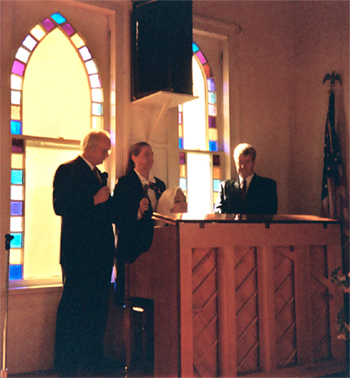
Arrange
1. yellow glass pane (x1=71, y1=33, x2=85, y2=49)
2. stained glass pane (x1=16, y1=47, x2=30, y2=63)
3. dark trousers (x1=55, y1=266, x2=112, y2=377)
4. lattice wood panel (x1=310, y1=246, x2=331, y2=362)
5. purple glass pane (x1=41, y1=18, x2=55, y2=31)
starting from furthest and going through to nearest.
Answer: yellow glass pane (x1=71, y1=33, x2=85, y2=49) < purple glass pane (x1=41, y1=18, x2=55, y2=31) < stained glass pane (x1=16, y1=47, x2=30, y2=63) < dark trousers (x1=55, y1=266, x2=112, y2=377) < lattice wood panel (x1=310, y1=246, x2=331, y2=362)

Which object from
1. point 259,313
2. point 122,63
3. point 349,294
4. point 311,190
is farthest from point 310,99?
point 259,313

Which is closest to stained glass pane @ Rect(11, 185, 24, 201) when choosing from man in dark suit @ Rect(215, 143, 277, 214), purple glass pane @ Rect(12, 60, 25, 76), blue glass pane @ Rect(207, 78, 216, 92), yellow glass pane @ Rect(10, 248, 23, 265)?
yellow glass pane @ Rect(10, 248, 23, 265)

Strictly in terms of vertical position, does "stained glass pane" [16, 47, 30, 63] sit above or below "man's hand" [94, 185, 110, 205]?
above

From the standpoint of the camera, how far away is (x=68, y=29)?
421 cm

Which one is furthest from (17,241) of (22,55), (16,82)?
(22,55)

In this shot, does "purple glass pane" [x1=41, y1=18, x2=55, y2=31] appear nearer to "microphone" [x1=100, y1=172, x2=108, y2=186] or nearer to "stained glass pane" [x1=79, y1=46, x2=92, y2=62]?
"stained glass pane" [x1=79, y1=46, x2=92, y2=62]

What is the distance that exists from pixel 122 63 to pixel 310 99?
6.81ft

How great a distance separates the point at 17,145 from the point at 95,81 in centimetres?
91

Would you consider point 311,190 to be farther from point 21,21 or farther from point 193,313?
point 21,21

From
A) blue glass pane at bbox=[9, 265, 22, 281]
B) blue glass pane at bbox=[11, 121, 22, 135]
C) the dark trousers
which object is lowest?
the dark trousers

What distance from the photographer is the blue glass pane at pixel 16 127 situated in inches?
154

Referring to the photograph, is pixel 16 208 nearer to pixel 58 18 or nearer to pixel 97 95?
pixel 97 95

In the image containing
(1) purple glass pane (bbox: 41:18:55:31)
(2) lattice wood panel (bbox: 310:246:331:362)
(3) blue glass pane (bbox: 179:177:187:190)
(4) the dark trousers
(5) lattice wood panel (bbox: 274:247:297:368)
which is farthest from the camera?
(3) blue glass pane (bbox: 179:177:187:190)

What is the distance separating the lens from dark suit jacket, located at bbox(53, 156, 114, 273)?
3.48 m
